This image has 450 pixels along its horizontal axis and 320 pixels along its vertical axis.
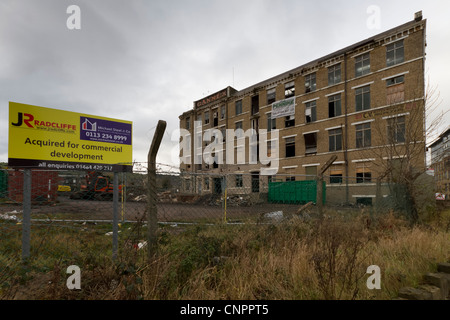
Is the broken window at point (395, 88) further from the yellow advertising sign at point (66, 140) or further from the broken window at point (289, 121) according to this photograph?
the yellow advertising sign at point (66, 140)

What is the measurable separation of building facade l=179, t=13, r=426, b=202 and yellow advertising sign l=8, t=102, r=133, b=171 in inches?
421

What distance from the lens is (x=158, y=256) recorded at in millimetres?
3400

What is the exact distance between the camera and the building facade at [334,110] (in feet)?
63.6

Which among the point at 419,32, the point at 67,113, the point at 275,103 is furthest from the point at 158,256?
the point at 275,103

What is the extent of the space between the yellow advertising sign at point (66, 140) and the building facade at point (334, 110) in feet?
35.1

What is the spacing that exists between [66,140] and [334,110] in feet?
82.3

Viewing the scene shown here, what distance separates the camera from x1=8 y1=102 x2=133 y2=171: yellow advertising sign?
3582 mm

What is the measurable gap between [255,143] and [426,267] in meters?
28.0

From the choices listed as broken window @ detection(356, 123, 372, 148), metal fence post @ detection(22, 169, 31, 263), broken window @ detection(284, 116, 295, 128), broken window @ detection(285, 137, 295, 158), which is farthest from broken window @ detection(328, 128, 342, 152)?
metal fence post @ detection(22, 169, 31, 263)

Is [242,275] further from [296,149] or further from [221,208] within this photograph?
[296,149]

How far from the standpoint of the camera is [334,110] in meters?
24.3

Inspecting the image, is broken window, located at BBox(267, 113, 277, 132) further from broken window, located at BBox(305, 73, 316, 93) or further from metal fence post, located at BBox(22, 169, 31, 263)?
metal fence post, located at BBox(22, 169, 31, 263)

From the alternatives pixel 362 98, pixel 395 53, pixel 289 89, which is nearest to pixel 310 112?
pixel 289 89

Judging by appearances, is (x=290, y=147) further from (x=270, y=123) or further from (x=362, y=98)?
(x=362, y=98)
